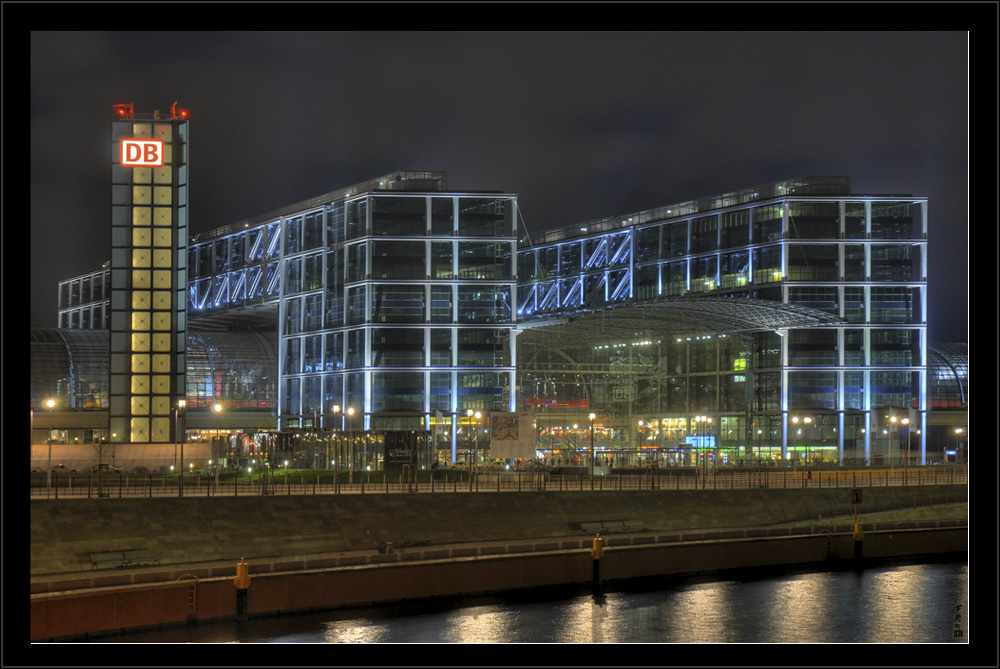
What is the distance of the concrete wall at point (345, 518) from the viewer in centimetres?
5494

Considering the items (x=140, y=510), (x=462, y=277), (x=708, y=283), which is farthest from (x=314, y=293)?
(x=140, y=510)

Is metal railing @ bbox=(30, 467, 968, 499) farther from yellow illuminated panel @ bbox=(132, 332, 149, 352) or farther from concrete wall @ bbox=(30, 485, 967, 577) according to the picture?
yellow illuminated panel @ bbox=(132, 332, 149, 352)

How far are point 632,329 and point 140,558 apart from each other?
95.9 metres

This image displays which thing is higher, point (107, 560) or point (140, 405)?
point (140, 405)

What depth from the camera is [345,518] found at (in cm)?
6391

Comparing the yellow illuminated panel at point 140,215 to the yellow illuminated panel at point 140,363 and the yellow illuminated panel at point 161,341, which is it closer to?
the yellow illuminated panel at point 161,341

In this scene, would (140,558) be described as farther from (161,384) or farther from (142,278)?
(142,278)

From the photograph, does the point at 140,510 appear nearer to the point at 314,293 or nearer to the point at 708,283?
the point at 314,293

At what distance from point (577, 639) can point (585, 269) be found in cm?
13575

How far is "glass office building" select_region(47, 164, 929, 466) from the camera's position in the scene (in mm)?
141500

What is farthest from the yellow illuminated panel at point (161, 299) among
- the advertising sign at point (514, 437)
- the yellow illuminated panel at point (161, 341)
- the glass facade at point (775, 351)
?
the advertising sign at point (514, 437)

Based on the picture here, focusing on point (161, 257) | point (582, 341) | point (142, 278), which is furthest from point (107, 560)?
point (582, 341)

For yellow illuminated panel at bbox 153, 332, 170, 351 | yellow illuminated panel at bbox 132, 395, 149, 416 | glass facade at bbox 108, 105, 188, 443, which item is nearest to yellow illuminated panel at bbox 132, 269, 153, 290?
glass facade at bbox 108, 105, 188, 443

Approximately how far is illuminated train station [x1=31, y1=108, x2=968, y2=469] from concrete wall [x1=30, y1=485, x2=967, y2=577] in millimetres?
39960
